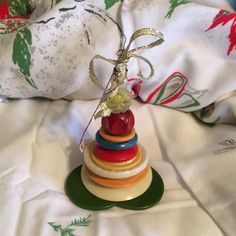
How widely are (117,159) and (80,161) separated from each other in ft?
0.28

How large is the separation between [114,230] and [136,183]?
0.24 feet

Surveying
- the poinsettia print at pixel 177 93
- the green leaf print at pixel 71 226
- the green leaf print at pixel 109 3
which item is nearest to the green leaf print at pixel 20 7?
the green leaf print at pixel 109 3

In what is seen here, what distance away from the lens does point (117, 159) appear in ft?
1.47

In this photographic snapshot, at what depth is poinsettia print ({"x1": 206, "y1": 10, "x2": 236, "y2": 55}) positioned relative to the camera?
0.56 metres

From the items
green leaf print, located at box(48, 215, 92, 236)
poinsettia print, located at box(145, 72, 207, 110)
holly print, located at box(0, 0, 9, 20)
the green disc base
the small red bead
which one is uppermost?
holly print, located at box(0, 0, 9, 20)

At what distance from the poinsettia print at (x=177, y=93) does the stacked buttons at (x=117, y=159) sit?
0.51ft

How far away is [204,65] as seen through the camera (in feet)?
1.86

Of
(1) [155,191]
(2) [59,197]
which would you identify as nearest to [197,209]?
(1) [155,191]

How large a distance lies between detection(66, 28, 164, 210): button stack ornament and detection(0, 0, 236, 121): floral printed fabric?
0.14 metres

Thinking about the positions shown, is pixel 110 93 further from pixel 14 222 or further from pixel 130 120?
pixel 14 222

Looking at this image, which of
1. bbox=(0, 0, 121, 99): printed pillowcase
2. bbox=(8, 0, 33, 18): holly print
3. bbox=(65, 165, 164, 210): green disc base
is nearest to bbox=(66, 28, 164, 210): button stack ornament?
bbox=(65, 165, 164, 210): green disc base

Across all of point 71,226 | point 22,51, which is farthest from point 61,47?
point 71,226

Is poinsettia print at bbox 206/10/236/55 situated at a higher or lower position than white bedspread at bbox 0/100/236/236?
higher

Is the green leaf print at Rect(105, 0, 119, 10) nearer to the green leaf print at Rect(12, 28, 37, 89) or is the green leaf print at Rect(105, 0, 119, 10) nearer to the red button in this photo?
the green leaf print at Rect(12, 28, 37, 89)
